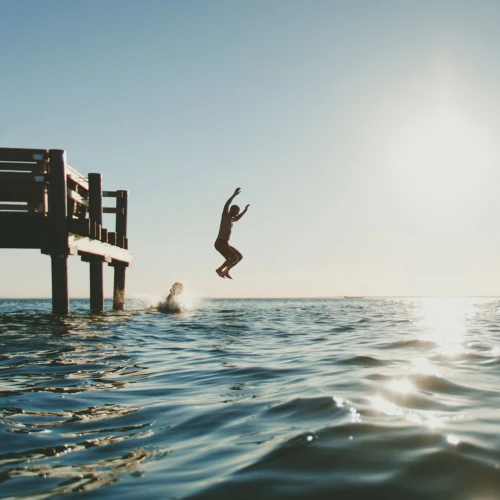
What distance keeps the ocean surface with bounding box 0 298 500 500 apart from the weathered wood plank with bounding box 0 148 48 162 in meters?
5.73

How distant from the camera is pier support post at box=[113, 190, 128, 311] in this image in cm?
1648

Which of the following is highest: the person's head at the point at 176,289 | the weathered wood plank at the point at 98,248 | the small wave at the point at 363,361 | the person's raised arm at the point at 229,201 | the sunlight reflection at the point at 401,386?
the person's raised arm at the point at 229,201

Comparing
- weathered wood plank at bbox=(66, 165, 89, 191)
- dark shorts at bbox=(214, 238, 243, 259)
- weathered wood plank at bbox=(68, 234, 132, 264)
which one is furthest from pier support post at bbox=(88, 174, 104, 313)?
dark shorts at bbox=(214, 238, 243, 259)

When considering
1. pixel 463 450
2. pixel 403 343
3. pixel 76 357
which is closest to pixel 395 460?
pixel 463 450

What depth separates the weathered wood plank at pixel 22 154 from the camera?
1061 centimetres

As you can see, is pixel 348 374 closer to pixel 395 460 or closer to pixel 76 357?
pixel 395 460

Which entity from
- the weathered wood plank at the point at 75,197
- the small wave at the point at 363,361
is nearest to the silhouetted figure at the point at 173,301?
the weathered wood plank at the point at 75,197

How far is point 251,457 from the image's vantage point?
2.44 meters

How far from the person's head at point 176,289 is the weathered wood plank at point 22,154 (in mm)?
9099

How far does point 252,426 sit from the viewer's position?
3021mm

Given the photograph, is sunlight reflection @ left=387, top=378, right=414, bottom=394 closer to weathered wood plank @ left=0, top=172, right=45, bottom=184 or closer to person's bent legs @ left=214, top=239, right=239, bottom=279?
person's bent legs @ left=214, top=239, right=239, bottom=279

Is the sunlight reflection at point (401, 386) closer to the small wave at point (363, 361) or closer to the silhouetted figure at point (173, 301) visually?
the small wave at point (363, 361)

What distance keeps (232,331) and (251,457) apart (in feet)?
24.6

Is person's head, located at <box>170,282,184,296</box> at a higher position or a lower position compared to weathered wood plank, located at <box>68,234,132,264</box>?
lower
